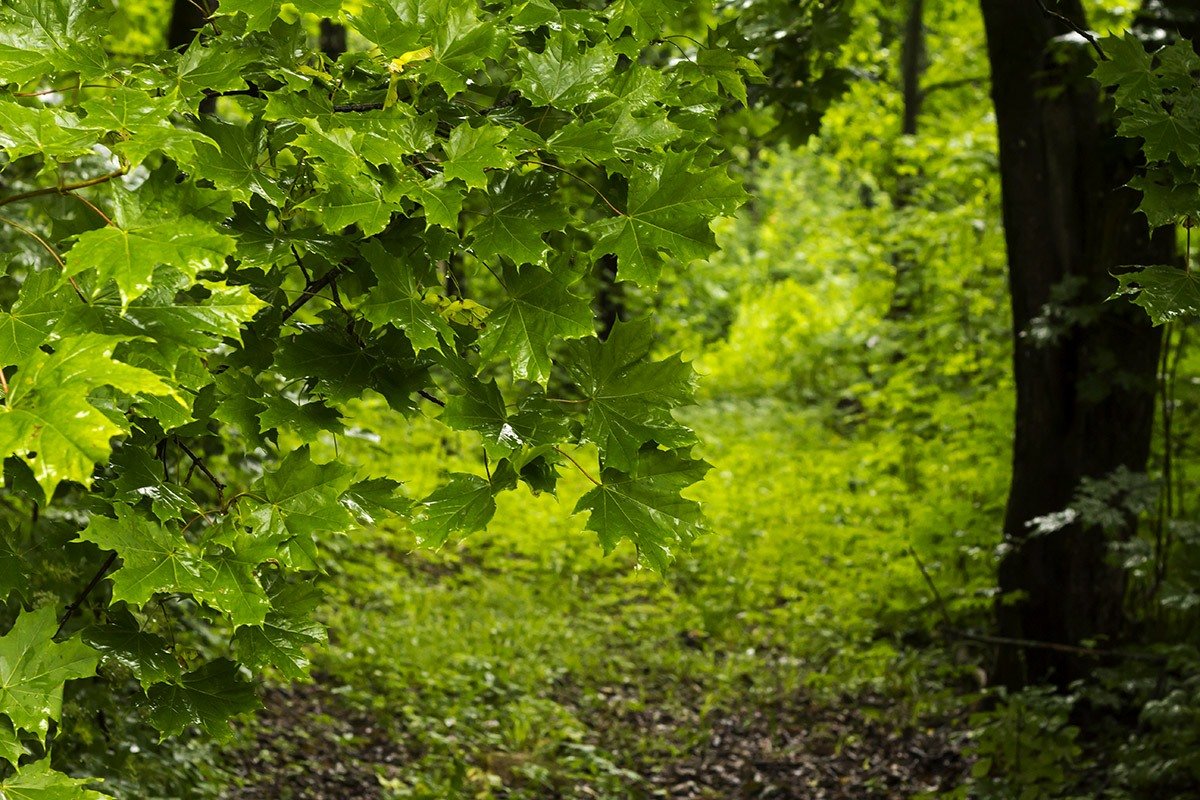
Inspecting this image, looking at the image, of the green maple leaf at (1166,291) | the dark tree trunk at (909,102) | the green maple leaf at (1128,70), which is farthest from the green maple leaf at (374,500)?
the dark tree trunk at (909,102)

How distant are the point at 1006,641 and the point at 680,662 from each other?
231 centimetres

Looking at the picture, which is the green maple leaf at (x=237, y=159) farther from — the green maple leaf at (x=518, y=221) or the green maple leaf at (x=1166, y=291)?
the green maple leaf at (x=1166, y=291)

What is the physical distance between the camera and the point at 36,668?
1499 millimetres

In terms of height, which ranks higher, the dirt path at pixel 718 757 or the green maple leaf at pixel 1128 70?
the green maple leaf at pixel 1128 70

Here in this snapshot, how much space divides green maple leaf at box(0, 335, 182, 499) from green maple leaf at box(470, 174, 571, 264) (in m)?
0.57

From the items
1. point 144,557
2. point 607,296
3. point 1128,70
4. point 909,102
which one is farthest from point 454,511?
point 607,296

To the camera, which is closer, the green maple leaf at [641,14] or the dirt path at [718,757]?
the green maple leaf at [641,14]

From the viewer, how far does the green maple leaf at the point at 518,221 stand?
1566 millimetres

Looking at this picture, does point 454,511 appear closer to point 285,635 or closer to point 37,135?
point 285,635

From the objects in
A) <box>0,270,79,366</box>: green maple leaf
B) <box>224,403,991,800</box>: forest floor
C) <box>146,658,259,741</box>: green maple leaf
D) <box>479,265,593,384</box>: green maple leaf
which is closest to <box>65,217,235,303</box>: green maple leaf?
<box>0,270,79,366</box>: green maple leaf

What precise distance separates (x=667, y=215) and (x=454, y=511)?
1.82 feet

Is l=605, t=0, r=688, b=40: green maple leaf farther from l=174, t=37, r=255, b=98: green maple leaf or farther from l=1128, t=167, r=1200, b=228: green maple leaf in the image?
l=1128, t=167, r=1200, b=228: green maple leaf

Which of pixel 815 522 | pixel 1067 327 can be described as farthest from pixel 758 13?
pixel 815 522

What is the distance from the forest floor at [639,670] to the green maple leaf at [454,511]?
9.17 ft
